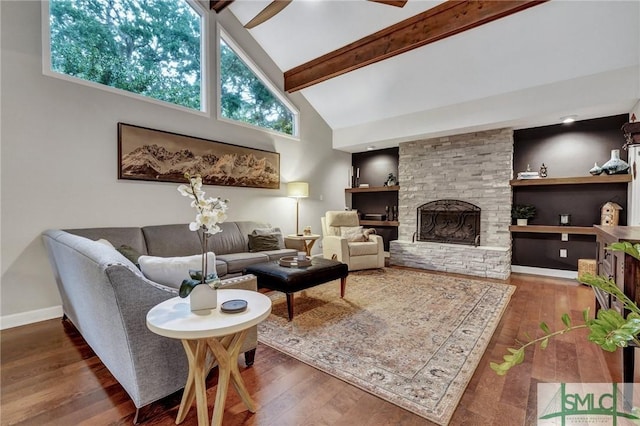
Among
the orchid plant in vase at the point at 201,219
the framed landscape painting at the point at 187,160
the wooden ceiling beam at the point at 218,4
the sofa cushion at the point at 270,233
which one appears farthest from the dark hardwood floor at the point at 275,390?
the wooden ceiling beam at the point at 218,4

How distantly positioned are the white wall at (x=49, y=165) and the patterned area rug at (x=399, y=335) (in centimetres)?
213

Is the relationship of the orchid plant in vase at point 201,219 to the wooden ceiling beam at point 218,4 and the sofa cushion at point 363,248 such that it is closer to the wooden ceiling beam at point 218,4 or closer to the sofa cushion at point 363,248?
the sofa cushion at point 363,248

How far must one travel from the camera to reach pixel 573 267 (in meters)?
4.46

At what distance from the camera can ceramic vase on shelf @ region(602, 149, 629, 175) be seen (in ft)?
12.6

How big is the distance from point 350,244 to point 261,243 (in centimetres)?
146

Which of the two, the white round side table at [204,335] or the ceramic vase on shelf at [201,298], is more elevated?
the ceramic vase on shelf at [201,298]

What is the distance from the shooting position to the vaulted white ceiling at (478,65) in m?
3.45

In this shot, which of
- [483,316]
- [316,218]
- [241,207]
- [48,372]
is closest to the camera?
[48,372]

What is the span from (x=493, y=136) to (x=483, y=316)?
3281 mm

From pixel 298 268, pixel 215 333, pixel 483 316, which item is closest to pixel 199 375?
pixel 215 333

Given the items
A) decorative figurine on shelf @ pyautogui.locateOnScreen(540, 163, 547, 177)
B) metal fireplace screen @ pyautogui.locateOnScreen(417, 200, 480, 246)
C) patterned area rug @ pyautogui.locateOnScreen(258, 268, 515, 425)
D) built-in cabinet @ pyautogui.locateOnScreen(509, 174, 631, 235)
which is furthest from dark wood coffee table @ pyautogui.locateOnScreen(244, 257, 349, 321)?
decorative figurine on shelf @ pyautogui.locateOnScreen(540, 163, 547, 177)

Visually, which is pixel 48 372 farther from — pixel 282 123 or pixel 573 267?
pixel 573 267

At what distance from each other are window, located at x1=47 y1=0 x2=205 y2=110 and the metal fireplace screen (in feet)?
14.3

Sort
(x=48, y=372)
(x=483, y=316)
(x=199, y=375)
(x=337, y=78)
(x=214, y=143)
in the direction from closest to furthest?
(x=199, y=375) → (x=48, y=372) → (x=483, y=316) → (x=214, y=143) → (x=337, y=78)
